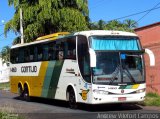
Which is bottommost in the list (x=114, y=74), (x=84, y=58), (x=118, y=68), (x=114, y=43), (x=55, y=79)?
(x=55, y=79)

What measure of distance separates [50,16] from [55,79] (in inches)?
486

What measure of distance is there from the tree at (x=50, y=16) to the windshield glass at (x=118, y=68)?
1528 centimetres

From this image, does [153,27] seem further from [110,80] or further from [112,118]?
[112,118]

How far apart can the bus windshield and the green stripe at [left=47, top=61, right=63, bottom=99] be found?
2952mm

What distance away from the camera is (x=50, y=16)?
32.9m

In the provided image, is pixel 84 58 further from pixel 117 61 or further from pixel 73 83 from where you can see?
pixel 73 83

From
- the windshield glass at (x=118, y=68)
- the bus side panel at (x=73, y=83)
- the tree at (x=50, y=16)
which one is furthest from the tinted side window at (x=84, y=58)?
the tree at (x=50, y=16)

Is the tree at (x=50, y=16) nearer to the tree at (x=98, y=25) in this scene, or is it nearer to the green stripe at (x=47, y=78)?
the tree at (x=98, y=25)

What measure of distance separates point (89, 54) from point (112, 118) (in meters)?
3.60

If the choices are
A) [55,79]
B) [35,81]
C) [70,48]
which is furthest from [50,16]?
[70,48]

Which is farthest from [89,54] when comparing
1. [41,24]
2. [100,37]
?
[41,24]

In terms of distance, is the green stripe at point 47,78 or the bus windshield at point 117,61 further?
the green stripe at point 47,78

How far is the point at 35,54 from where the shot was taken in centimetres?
2347

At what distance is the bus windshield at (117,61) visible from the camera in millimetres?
17672
